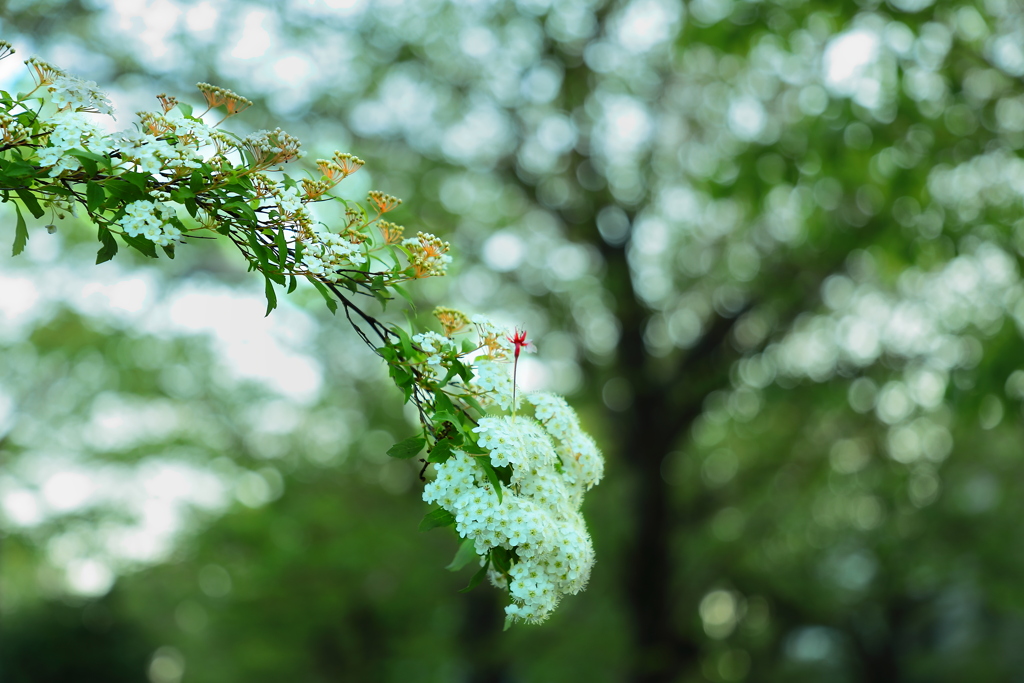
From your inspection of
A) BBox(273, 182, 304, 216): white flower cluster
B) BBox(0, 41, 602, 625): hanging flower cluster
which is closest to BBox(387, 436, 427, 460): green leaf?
BBox(0, 41, 602, 625): hanging flower cluster

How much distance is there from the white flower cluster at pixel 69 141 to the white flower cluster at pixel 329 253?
46cm

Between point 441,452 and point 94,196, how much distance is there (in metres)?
0.89

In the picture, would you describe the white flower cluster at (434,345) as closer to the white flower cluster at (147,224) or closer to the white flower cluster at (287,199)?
the white flower cluster at (287,199)

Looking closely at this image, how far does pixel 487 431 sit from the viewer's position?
1821 mm

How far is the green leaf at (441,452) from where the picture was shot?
183 cm

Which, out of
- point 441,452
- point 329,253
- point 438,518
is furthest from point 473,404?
point 329,253

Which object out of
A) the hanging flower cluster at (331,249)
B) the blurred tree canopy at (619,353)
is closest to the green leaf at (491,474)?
the hanging flower cluster at (331,249)

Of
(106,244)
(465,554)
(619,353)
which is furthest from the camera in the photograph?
(619,353)

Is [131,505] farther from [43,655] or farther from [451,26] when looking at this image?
[451,26]

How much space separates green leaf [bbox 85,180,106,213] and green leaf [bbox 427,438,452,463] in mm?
862

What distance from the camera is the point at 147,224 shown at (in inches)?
70.7

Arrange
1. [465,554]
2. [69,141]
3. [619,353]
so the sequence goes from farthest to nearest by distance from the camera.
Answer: [619,353]
[465,554]
[69,141]

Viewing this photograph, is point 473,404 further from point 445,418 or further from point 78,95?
point 78,95

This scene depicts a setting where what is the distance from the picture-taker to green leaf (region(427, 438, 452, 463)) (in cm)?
183
